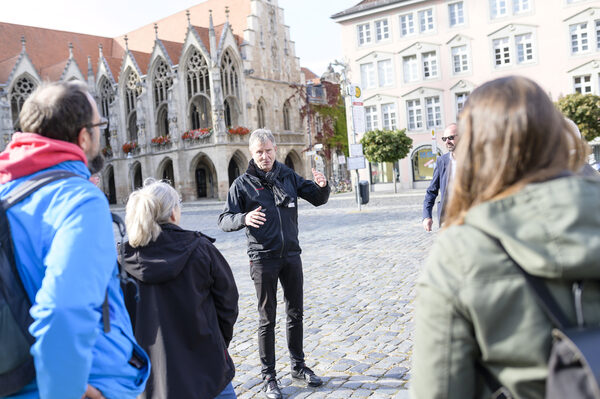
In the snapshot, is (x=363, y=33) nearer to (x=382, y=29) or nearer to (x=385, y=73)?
(x=382, y=29)

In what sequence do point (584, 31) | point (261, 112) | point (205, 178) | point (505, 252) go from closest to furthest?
point (505, 252) → point (584, 31) → point (261, 112) → point (205, 178)

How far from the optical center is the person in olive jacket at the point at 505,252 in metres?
1.22

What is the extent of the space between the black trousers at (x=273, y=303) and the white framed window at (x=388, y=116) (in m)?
33.5

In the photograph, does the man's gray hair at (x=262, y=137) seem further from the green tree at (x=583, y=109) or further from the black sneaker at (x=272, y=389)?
the green tree at (x=583, y=109)

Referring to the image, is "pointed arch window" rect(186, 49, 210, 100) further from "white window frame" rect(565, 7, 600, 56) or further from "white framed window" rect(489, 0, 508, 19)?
"white window frame" rect(565, 7, 600, 56)

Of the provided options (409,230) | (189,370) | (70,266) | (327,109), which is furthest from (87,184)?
(327,109)

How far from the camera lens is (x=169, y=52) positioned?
40.6 metres

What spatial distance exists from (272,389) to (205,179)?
128ft

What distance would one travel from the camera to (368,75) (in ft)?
122

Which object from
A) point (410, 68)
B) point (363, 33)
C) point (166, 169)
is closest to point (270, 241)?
point (410, 68)

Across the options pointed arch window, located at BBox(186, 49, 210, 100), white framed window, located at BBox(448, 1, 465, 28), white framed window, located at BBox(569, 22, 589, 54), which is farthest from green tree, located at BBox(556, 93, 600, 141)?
pointed arch window, located at BBox(186, 49, 210, 100)

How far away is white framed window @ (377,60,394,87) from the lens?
3647cm

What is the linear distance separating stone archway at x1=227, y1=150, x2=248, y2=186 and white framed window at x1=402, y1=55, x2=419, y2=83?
12545mm

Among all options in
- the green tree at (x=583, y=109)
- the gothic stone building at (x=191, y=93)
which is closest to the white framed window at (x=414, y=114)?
the gothic stone building at (x=191, y=93)
